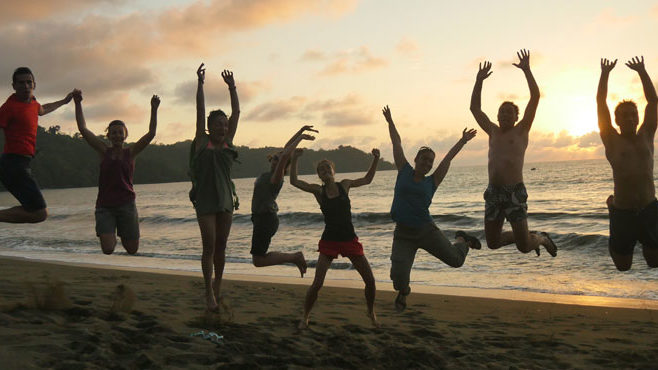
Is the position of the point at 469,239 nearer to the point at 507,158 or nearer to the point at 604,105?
the point at 507,158

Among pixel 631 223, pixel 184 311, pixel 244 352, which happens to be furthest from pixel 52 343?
pixel 631 223

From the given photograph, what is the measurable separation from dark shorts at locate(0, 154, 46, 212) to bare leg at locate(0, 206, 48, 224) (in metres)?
0.07

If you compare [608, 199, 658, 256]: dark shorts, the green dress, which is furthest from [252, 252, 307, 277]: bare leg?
[608, 199, 658, 256]: dark shorts

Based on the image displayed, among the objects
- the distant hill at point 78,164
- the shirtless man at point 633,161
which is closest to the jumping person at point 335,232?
the shirtless man at point 633,161

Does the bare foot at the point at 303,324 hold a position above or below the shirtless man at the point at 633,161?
below

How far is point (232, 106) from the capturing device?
24.3ft

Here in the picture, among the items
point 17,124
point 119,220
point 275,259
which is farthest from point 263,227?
point 17,124

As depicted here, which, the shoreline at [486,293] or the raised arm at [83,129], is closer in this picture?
the raised arm at [83,129]

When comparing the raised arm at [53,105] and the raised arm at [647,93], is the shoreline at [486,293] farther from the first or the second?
the raised arm at [53,105]

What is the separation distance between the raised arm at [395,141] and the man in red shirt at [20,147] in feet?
14.8

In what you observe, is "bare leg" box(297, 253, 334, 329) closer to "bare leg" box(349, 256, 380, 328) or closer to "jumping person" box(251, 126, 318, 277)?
"bare leg" box(349, 256, 380, 328)

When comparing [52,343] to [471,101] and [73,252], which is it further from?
[73,252]

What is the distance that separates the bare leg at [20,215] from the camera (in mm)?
7031

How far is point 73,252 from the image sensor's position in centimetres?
2341
